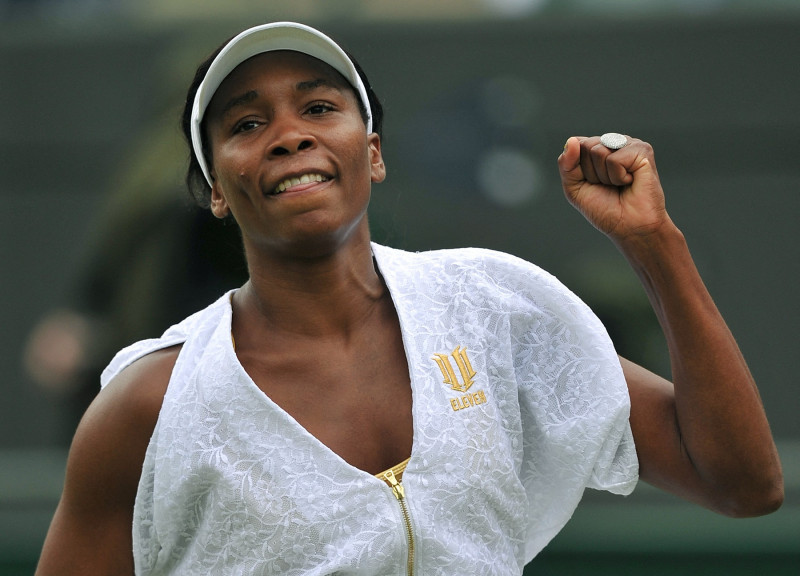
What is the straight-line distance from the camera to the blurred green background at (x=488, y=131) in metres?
4.96

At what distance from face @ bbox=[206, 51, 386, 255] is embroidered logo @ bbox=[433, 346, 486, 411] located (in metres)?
0.28

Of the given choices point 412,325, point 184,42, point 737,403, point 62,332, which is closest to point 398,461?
point 412,325

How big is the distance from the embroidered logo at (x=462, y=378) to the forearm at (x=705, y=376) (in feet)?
1.03

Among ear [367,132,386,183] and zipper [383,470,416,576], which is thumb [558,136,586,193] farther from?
zipper [383,470,416,576]

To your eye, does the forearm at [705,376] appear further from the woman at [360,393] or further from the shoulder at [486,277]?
the shoulder at [486,277]

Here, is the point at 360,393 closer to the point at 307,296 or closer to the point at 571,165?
the point at 307,296

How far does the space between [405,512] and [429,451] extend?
101 mm

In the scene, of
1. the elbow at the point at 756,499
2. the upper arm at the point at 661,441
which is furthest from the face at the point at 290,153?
the elbow at the point at 756,499

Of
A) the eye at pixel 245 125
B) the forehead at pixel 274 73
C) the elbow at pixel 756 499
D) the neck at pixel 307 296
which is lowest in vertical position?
the elbow at pixel 756 499

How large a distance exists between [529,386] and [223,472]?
1.76 ft

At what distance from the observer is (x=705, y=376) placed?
1820 millimetres

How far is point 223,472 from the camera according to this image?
1.81 meters

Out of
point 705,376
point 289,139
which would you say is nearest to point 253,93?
point 289,139

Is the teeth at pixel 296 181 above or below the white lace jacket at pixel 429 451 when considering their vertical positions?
above
